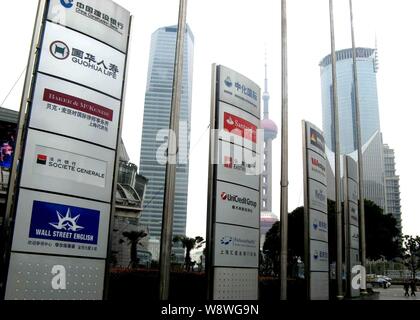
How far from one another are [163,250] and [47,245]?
2.32 meters

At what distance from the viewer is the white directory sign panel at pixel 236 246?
34.9 ft

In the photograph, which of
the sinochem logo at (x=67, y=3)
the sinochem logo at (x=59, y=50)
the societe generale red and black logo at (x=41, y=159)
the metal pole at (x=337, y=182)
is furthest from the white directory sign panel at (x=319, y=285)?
the sinochem logo at (x=67, y=3)

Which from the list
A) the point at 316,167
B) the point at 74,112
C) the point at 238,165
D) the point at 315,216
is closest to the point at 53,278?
the point at 74,112

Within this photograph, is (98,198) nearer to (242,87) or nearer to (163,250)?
(163,250)

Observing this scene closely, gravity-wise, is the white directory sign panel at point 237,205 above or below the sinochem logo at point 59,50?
below

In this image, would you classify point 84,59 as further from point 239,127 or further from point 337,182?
point 337,182

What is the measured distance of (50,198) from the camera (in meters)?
7.46

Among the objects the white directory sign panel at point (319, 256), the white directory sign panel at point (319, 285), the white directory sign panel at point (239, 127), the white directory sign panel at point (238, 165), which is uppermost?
the white directory sign panel at point (239, 127)

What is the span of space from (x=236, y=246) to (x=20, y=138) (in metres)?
6.11

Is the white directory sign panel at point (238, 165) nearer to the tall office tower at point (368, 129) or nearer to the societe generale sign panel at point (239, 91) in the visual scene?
the societe generale sign panel at point (239, 91)

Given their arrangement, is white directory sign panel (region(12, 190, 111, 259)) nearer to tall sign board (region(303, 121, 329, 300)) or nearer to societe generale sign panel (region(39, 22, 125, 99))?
societe generale sign panel (region(39, 22, 125, 99))

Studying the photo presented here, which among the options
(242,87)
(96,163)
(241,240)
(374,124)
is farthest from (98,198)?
(374,124)

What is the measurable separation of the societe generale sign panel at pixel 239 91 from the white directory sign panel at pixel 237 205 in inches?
94.1
